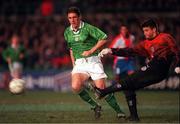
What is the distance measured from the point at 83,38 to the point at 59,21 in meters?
15.5

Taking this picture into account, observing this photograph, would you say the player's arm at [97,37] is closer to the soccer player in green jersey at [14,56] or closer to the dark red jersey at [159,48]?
the dark red jersey at [159,48]

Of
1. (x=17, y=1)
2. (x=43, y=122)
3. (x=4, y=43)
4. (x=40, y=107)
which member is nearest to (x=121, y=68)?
(x=40, y=107)

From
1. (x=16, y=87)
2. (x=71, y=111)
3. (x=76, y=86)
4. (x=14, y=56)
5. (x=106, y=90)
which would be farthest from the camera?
(x=14, y=56)

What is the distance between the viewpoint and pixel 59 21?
29.3 meters

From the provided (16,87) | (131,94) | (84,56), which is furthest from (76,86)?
(16,87)

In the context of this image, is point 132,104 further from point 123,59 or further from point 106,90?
point 123,59

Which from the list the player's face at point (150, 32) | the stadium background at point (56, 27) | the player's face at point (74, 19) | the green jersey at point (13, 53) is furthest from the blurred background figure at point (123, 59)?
the player's face at point (150, 32)

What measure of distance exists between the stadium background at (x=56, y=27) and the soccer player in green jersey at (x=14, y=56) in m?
0.93

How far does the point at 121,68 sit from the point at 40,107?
367 cm

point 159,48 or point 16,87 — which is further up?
point 159,48

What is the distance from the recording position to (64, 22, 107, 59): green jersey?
13.9 metres

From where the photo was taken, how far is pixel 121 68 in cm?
2016

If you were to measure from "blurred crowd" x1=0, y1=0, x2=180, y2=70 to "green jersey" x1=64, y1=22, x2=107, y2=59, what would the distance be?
12.9 metres

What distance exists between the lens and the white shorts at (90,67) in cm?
1388
